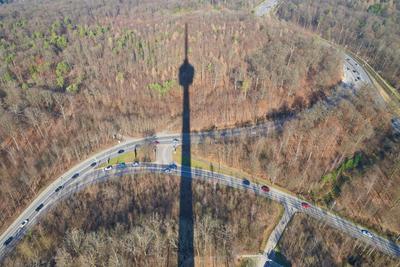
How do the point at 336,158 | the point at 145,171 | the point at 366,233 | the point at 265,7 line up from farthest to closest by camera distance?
the point at 265,7
the point at 145,171
the point at 336,158
the point at 366,233

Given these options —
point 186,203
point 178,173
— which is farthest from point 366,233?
point 178,173

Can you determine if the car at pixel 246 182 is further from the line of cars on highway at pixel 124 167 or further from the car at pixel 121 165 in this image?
the car at pixel 121 165

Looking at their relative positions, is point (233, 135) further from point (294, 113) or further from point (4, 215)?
point (4, 215)

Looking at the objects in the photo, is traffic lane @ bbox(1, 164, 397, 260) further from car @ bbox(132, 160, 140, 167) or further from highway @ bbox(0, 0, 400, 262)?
car @ bbox(132, 160, 140, 167)

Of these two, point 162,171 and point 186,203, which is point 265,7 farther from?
point 186,203

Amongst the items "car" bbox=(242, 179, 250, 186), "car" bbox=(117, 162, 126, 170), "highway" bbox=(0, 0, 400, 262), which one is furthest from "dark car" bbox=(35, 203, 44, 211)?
"car" bbox=(242, 179, 250, 186)

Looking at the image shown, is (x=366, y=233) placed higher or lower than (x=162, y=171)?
higher

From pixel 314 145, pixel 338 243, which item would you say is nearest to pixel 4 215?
pixel 338 243
